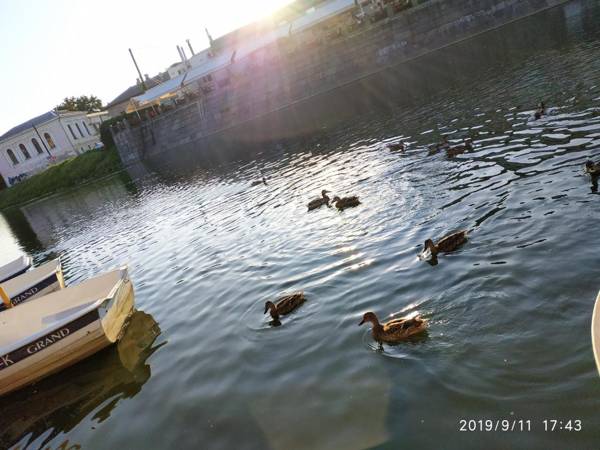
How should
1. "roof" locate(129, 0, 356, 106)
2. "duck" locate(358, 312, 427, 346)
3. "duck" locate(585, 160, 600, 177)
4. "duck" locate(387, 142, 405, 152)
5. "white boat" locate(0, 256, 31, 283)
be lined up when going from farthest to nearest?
1. "roof" locate(129, 0, 356, 106)
2. "duck" locate(387, 142, 405, 152)
3. "white boat" locate(0, 256, 31, 283)
4. "duck" locate(585, 160, 600, 177)
5. "duck" locate(358, 312, 427, 346)

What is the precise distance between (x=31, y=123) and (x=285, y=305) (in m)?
97.8

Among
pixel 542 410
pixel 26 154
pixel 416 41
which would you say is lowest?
pixel 542 410

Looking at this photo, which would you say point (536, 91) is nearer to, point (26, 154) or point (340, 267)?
point (340, 267)

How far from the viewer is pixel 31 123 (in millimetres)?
89625

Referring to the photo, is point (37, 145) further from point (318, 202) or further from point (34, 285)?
point (318, 202)

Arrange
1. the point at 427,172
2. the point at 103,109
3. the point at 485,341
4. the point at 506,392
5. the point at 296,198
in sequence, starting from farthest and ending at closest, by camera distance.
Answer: the point at 103,109
the point at 296,198
the point at 427,172
the point at 485,341
the point at 506,392

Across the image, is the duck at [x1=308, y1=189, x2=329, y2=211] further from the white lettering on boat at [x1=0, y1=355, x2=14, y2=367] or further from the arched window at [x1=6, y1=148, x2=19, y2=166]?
the arched window at [x1=6, y1=148, x2=19, y2=166]

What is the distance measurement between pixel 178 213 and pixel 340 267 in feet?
51.3

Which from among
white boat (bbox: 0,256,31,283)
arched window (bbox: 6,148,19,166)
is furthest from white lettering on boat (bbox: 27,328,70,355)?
arched window (bbox: 6,148,19,166)

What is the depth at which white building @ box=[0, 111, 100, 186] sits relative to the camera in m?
86.8

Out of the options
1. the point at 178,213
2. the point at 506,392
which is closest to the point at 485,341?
the point at 506,392

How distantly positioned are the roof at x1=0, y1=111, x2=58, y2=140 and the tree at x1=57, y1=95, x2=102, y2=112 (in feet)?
55.5

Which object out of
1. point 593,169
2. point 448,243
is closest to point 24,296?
point 448,243

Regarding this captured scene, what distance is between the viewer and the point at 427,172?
15602mm
